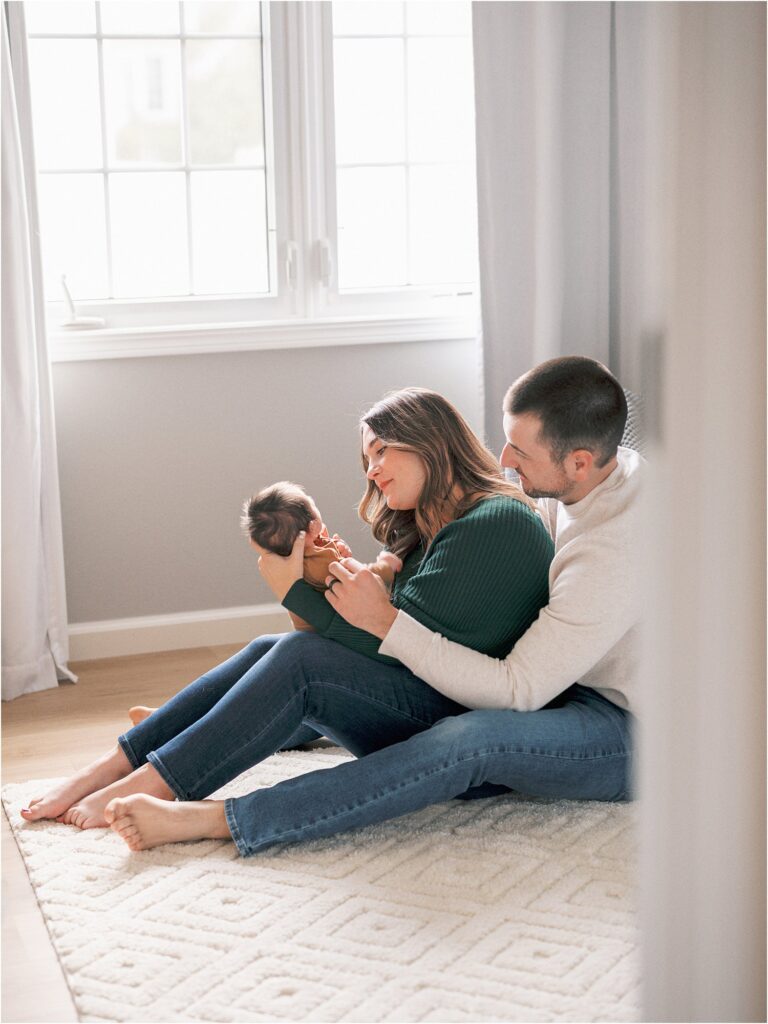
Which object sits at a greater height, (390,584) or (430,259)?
(430,259)

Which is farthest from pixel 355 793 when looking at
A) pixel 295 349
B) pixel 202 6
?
pixel 202 6

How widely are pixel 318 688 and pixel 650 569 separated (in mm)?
1257

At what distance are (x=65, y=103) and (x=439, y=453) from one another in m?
1.65

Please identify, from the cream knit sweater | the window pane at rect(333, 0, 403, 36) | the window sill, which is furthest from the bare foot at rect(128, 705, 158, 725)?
the window pane at rect(333, 0, 403, 36)

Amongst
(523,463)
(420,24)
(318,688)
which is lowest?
(318,688)

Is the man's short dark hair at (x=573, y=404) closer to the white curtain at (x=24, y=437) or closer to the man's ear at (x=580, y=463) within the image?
the man's ear at (x=580, y=463)

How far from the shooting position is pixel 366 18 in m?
3.32

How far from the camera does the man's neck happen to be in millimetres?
2023

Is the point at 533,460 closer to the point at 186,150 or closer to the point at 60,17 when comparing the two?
the point at 186,150

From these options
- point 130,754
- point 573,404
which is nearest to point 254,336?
point 130,754

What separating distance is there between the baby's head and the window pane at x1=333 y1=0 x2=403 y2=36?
1681mm

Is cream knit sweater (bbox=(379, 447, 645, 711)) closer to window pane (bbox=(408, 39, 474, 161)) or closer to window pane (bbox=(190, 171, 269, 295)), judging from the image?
window pane (bbox=(190, 171, 269, 295))

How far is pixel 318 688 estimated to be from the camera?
6.70 feet

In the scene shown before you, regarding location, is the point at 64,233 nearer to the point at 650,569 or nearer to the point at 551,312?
the point at 551,312
